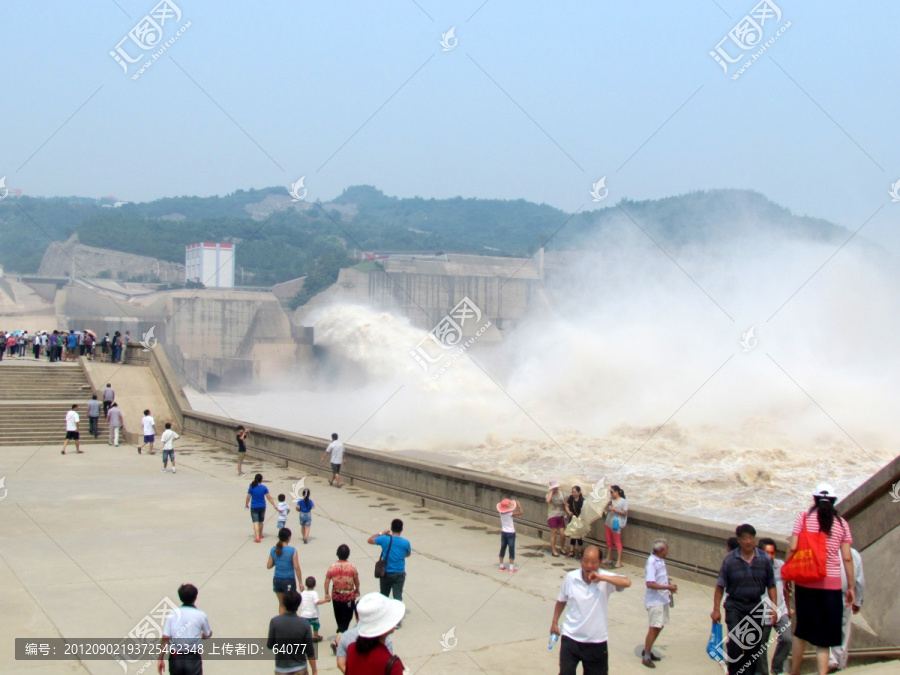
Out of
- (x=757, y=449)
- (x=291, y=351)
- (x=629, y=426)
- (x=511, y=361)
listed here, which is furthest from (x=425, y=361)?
(x=757, y=449)

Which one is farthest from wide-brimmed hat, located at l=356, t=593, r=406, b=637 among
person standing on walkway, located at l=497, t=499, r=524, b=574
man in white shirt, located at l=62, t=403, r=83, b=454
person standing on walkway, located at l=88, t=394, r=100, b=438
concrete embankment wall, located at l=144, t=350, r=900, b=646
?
person standing on walkway, located at l=88, t=394, r=100, b=438

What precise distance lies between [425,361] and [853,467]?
29.2 metres

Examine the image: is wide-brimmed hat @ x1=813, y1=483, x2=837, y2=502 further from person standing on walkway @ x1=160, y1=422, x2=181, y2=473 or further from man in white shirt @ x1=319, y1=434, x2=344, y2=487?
person standing on walkway @ x1=160, y1=422, x2=181, y2=473

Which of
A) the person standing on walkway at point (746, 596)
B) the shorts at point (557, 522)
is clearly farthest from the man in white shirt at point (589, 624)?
the shorts at point (557, 522)

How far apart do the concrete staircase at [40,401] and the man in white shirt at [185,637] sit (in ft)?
61.7

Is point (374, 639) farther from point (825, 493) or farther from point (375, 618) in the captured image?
point (825, 493)

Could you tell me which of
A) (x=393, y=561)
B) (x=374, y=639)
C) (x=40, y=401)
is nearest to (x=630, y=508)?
(x=393, y=561)

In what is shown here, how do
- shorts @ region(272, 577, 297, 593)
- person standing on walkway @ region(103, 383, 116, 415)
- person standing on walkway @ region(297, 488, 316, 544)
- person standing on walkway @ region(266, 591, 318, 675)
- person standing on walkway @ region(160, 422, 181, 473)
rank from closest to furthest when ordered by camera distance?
person standing on walkway @ region(266, 591, 318, 675), shorts @ region(272, 577, 297, 593), person standing on walkway @ region(297, 488, 316, 544), person standing on walkway @ region(160, 422, 181, 473), person standing on walkway @ region(103, 383, 116, 415)

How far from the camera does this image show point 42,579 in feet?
30.6

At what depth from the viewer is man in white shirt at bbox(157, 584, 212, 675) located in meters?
5.30

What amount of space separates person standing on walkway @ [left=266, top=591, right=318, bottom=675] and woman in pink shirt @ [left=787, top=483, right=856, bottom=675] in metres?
3.28

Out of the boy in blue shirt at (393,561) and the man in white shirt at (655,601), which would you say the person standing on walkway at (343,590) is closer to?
the boy in blue shirt at (393,561)

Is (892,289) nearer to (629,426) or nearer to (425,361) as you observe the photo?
(629,426)

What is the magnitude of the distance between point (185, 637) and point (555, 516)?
6616 millimetres
